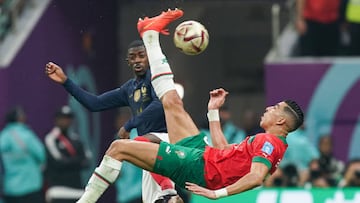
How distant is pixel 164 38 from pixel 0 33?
162 inches

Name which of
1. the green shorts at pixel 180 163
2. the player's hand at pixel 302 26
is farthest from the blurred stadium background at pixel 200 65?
the green shorts at pixel 180 163

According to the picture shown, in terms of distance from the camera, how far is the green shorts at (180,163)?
1473 cm

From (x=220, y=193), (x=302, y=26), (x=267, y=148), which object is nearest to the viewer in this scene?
(x=220, y=193)

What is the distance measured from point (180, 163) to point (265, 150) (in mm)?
812

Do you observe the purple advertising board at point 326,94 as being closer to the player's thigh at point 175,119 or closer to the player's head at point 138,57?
the player's head at point 138,57

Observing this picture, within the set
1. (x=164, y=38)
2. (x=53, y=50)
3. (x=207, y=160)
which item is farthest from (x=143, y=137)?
(x=53, y=50)

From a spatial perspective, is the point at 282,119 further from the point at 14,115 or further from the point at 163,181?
the point at 14,115

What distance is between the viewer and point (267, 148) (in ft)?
48.1

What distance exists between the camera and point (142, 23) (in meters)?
15.1

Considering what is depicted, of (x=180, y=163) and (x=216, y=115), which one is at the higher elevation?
(x=216, y=115)

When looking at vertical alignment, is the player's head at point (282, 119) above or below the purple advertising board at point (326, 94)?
above

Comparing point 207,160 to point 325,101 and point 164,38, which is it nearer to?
point 164,38

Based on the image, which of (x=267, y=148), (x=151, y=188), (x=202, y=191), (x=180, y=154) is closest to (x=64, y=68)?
(x=151, y=188)

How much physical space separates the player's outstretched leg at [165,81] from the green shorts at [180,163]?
19 centimetres
